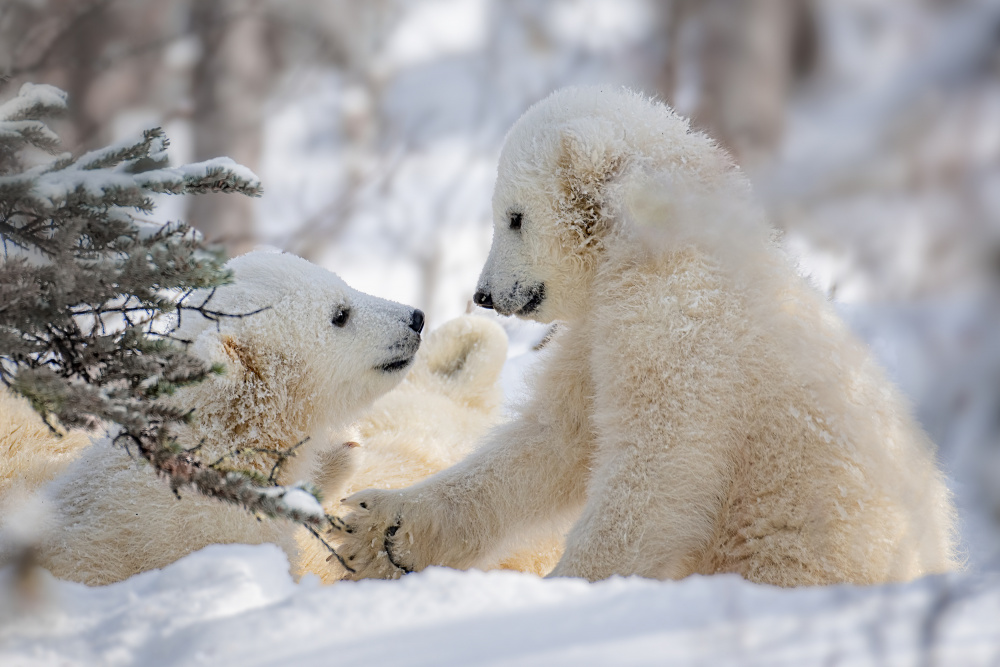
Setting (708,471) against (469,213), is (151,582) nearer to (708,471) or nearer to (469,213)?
(708,471)

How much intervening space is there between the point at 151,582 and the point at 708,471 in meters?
1.46

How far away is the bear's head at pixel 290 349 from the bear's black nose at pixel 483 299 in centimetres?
35

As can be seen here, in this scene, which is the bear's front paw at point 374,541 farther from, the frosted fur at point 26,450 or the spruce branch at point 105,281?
the frosted fur at point 26,450

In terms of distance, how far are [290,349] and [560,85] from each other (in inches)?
101

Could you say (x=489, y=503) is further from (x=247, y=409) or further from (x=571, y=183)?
(x=571, y=183)

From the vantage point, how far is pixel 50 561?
2670 millimetres

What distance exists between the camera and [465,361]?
4.77 m

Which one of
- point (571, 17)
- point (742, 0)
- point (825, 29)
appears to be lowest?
point (825, 29)

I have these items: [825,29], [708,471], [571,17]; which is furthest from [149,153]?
[571,17]

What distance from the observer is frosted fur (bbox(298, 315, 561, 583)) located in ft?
11.3

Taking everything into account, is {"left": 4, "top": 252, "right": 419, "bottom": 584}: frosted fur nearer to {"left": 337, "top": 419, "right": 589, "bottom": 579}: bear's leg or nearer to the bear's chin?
the bear's chin

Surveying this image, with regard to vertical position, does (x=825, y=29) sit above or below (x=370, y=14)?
below

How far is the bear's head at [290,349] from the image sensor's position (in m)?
2.91

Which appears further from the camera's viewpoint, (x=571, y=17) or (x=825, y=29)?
(x=571, y=17)
